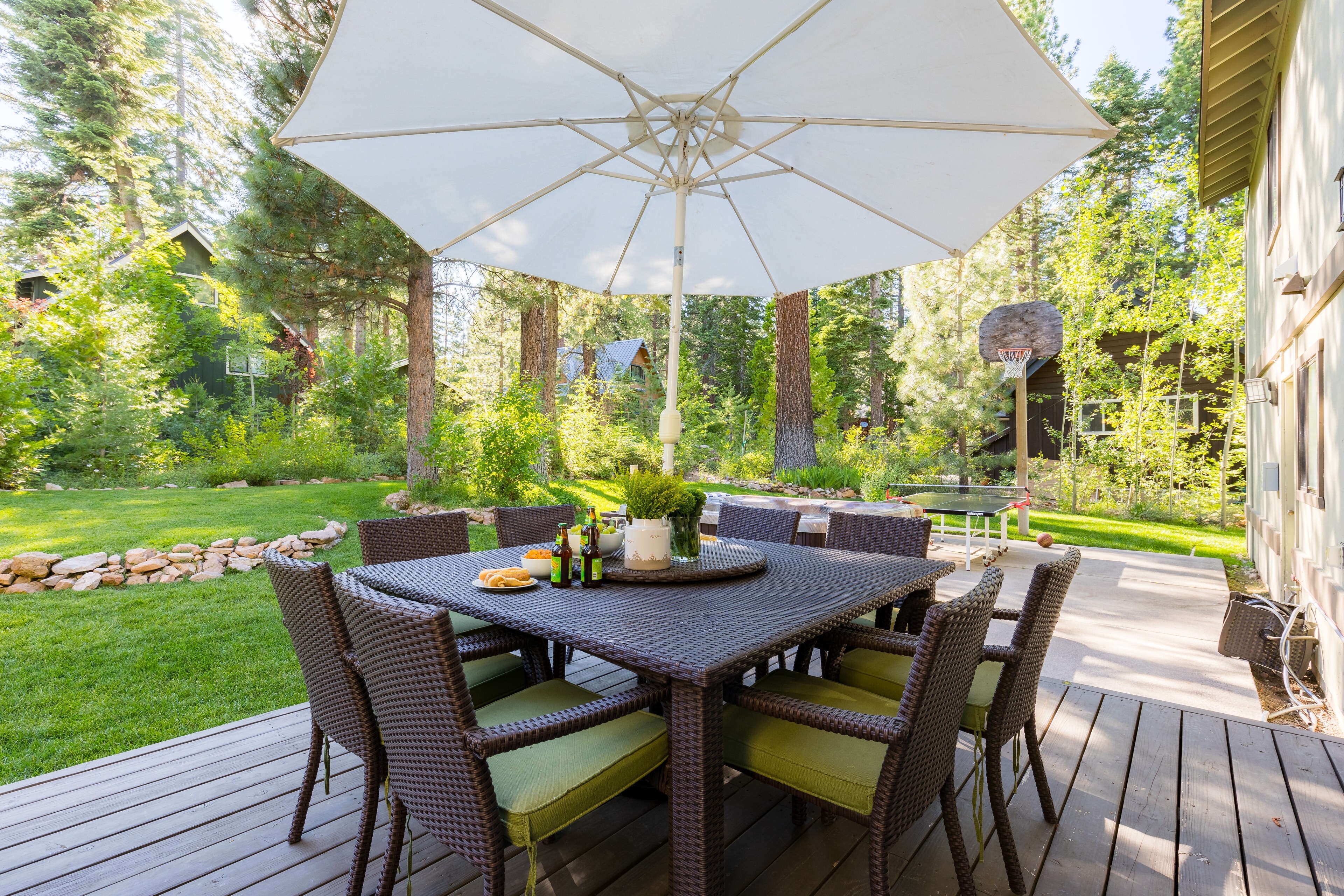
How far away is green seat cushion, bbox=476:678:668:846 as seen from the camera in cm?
141

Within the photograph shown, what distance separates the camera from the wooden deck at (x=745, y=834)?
1726mm

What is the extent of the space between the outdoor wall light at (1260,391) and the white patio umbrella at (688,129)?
13.0 ft

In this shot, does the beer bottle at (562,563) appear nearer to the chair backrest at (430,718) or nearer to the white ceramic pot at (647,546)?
the white ceramic pot at (647,546)

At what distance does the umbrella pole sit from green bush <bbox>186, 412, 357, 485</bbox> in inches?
331

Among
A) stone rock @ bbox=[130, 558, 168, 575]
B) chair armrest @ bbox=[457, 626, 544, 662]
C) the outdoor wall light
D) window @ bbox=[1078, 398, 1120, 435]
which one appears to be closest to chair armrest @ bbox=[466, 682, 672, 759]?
chair armrest @ bbox=[457, 626, 544, 662]

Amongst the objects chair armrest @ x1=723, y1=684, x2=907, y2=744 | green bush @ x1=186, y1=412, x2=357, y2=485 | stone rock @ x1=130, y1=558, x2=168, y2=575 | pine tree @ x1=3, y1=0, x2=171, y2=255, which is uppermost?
pine tree @ x1=3, y1=0, x2=171, y2=255

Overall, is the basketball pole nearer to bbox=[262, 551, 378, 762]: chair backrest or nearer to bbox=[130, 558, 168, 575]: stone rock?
bbox=[262, 551, 378, 762]: chair backrest

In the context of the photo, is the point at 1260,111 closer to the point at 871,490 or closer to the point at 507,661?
the point at 871,490

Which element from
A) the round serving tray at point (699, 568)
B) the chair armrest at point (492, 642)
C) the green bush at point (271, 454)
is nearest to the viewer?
the chair armrest at point (492, 642)

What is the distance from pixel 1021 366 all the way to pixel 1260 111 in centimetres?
346

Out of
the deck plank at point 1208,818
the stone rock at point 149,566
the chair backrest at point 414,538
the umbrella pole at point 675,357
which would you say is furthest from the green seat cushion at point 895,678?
the stone rock at point 149,566

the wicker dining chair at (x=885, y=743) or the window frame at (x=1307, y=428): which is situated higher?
the window frame at (x=1307, y=428)

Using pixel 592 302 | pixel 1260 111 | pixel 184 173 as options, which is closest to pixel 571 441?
pixel 592 302

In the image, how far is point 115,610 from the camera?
13.2 ft
